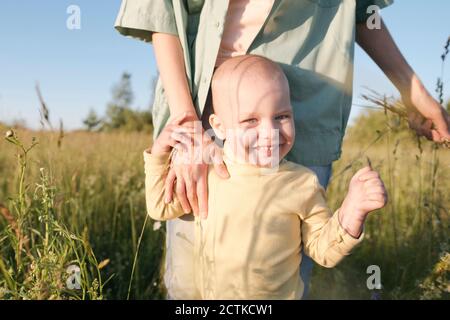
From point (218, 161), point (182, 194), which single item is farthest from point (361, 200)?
point (182, 194)

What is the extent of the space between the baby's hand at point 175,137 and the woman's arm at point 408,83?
0.83 metres

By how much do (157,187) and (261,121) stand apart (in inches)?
15.9

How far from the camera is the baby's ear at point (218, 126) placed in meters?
1.78

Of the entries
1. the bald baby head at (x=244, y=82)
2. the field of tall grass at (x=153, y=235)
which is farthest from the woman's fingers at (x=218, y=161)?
the field of tall grass at (x=153, y=235)

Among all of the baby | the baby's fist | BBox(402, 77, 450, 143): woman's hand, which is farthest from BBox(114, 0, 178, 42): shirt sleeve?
BBox(402, 77, 450, 143): woman's hand

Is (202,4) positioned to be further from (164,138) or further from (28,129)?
(28,129)

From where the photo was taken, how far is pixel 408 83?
214cm

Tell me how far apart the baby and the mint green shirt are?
0.51ft

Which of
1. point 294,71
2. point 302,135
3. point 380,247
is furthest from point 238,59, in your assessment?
point 380,247

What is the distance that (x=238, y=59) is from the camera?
1.74 metres

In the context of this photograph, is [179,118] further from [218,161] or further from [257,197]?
[257,197]

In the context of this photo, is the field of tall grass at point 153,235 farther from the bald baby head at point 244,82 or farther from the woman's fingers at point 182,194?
the bald baby head at point 244,82

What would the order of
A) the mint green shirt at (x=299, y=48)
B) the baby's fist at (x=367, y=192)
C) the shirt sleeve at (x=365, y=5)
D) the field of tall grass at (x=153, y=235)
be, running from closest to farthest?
the baby's fist at (x=367, y=192) → the mint green shirt at (x=299, y=48) → the shirt sleeve at (x=365, y=5) → the field of tall grass at (x=153, y=235)
